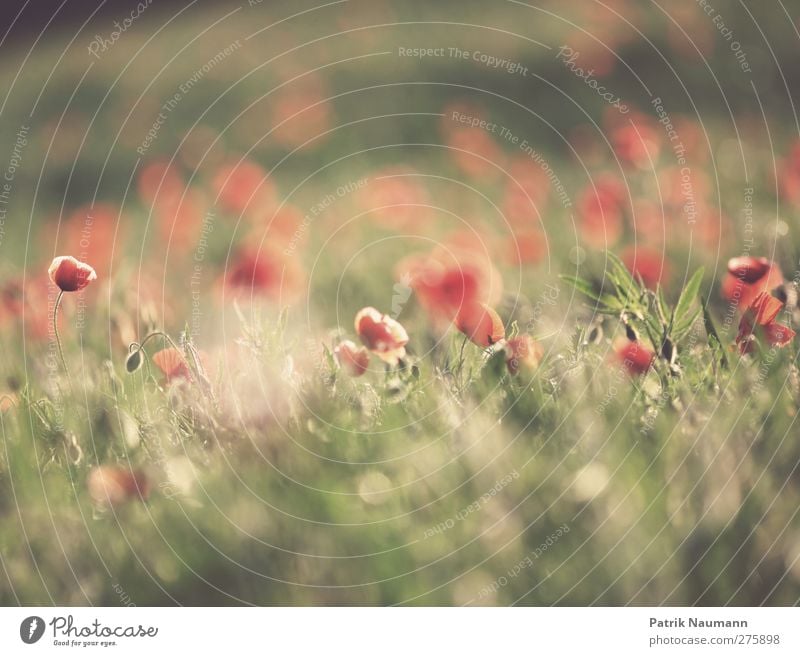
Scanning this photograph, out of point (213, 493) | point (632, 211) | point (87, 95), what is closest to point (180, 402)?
point (213, 493)

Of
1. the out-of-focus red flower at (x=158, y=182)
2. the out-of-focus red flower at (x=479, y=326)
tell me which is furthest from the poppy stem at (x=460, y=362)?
the out-of-focus red flower at (x=158, y=182)

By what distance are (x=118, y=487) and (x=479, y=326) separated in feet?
1.32

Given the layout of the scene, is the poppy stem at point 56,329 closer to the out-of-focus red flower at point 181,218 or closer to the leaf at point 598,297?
the out-of-focus red flower at point 181,218

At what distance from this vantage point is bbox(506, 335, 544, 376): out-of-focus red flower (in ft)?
2.93


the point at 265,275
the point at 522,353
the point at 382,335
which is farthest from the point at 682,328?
the point at 265,275

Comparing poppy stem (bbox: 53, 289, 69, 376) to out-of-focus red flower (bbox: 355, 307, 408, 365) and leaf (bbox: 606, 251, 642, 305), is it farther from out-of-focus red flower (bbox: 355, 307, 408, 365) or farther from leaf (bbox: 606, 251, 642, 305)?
leaf (bbox: 606, 251, 642, 305)

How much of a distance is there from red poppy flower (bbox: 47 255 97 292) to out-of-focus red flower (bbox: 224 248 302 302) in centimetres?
15

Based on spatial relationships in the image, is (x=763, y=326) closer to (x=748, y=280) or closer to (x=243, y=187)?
(x=748, y=280)

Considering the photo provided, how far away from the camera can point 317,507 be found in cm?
87

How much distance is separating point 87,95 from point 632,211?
663 mm

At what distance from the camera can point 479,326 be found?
909mm

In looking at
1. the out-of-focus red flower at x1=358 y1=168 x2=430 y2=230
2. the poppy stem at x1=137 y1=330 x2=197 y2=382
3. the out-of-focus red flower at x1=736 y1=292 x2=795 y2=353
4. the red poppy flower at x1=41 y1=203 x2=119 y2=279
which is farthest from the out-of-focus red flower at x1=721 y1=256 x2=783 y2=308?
the red poppy flower at x1=41 y1=203 x2=119 y2=279

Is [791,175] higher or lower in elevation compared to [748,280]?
higher

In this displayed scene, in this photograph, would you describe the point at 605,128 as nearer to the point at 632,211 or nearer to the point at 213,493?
the point at 632,211
